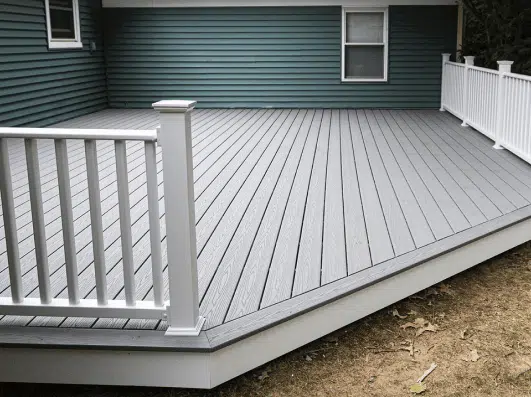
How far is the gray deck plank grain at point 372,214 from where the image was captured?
3.52m

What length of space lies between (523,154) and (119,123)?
550cm

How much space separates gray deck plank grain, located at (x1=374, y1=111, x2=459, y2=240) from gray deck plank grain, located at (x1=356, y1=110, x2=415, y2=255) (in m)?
0.16

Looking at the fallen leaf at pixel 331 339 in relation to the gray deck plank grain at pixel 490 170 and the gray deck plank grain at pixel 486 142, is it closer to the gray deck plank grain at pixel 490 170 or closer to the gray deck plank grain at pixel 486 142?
the gray deck plank grain at pixel 490 170

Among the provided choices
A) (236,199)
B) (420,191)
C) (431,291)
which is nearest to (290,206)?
(236,199)

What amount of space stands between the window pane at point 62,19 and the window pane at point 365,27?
453 centimetres

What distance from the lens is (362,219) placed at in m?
4.17

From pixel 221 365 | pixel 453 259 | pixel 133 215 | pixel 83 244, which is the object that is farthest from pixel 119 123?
pixel 221 365

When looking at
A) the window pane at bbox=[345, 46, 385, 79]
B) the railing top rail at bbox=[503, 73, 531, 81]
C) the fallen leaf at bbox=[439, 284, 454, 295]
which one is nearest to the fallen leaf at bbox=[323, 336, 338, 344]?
the fallen leaf at bbox=[439, 284, 454, 295]

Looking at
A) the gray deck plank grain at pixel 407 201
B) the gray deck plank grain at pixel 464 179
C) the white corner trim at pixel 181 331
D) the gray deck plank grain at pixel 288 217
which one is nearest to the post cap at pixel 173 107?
the white corner trim at pixel 181 331

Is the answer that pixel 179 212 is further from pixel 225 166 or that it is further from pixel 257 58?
pixel 257 58

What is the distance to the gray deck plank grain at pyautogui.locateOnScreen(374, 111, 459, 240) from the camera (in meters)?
3.92

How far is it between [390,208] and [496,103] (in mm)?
2984

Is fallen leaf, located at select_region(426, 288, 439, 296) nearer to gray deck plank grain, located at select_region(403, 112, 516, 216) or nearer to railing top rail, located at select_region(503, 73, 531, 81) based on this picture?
gray deck plank grain, located at select_region(403, 112, 516, 216)

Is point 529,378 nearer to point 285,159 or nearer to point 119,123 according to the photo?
point 285,159
